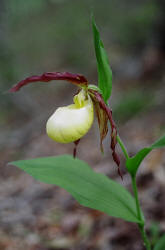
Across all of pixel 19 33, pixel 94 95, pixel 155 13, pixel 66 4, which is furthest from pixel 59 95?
pixel 94 95

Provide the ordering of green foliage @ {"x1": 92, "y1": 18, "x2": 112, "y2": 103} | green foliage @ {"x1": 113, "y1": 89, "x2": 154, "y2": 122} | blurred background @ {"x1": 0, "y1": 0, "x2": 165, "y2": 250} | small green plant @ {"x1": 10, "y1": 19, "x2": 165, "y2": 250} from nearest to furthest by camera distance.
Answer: green foliage @ {"x1": 92, "y1": 18, "x2": 112, "y2": 103}, small green plant @ {"x1": 10, "y1": 19, "x2": 165, "y2": 250}, blurred background @ {"x1": 0, "y1": 0, "x2": 165, "y2": 250}, green foliage @ {"x1": 113, "y1": 89, "x2": 154, "y2": 122}

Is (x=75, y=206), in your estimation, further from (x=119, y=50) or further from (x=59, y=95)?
(x=119, y=50)

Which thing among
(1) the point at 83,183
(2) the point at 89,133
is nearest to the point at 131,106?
(2) the point at 89,133

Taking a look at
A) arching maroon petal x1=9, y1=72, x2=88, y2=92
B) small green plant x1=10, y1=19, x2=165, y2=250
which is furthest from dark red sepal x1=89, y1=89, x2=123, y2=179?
arching maroon petal x1=9, y1=72, x2=88, y2=92

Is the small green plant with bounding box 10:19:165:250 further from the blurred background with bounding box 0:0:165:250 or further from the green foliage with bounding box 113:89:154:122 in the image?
the green foliage with bounding box 113:89:154:122

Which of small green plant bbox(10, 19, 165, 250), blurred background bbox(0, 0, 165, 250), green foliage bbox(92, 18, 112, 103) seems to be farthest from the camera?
blurred background bbox(0, 0, 165, 250)

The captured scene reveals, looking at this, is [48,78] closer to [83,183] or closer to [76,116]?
[76,116]
